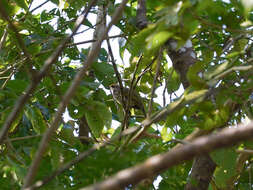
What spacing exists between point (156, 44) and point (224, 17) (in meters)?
0.26

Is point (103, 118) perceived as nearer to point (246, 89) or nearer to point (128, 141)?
point (128, 141)

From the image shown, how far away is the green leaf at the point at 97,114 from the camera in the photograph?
1537 millimetres

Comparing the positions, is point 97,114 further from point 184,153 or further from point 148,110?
point 184,153

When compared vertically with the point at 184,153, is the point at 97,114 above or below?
above

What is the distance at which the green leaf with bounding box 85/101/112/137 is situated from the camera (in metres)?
1.54

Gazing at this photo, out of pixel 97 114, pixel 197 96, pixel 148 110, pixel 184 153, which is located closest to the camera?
pixel 184 153

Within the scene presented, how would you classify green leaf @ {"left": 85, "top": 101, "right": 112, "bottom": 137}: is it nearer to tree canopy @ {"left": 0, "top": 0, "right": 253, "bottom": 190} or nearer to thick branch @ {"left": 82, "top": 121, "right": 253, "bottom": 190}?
tree canopy @ {"left": 0, "top": 0, "right": 253, "bottom": 190}

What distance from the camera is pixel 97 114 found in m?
1.56

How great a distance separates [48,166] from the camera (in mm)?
1194

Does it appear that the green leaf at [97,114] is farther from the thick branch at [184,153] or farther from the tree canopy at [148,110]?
the thick branch at [184,153]

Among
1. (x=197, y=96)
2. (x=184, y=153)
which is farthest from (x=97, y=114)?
(x=184, y=153)

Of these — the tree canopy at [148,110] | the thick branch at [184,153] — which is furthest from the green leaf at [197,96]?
the thick branch at [184,153]

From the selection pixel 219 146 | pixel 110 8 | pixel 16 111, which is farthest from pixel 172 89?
pixel 219 146

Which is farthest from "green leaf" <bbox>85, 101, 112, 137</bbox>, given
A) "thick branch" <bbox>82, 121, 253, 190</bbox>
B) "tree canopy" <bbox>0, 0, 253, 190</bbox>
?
"thick branch" <bbox>82, 121, 253, 190</bbox>
